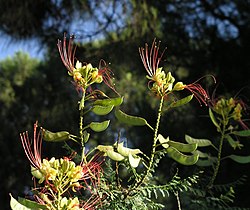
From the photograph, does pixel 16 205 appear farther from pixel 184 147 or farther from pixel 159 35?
pixel 159 35

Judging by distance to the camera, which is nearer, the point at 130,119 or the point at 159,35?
the point at 130,119

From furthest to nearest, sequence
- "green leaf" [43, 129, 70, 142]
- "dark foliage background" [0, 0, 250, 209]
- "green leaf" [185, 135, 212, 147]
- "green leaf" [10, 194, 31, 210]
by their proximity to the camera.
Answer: "dark foliage background" [0, 0, 250, 209]
"green leaf" [185, 135, 212, 147]
"green leaf" [43, 129, 70, 142]
"green leaf" [10, 194, 31, 210]

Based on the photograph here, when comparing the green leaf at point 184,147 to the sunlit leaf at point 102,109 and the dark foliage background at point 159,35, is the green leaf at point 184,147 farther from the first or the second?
the dark foliage background at point 159,35

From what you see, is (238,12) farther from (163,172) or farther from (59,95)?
(59,95)

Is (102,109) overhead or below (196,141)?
overhead

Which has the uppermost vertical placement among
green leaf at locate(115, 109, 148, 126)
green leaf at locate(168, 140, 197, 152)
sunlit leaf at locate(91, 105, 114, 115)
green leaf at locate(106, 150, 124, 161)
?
sunlit leaf at locate(91, 105, 114, 115)

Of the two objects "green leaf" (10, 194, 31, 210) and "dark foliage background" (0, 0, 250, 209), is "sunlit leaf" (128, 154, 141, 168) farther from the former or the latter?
"dark foliage background" (0, 0, 250, 209)

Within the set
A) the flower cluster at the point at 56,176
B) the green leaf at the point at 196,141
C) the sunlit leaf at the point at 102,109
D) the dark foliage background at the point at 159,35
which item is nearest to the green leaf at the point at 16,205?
the flower cluster at the point at 56,176

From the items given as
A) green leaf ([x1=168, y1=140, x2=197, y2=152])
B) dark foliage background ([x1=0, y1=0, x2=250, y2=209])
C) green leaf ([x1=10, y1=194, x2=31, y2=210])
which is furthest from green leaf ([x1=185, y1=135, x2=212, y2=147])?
dark foliage background ([x1=0, y1=0, x2=250, y2=209])

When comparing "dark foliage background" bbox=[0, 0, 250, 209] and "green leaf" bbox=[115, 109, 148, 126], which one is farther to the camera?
"dark foliage background" bbox=[0, 0, 250, 209]

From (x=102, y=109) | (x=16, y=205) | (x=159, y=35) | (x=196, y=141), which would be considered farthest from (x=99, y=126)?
(x=159, y=35)

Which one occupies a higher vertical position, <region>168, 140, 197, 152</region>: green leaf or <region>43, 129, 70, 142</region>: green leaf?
<region>43, 129, 70, 142</region>: green leaf

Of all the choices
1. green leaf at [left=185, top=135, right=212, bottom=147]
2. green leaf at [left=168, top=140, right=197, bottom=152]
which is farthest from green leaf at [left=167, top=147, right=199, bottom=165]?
green leaf at [left=185, top=135, right=212, bottom=147]

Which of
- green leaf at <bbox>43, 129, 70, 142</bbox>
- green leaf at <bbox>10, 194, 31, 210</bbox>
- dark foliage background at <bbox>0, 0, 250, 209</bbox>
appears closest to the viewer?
green leaf at <bbox>10, 194, 31, 210</bbox>
